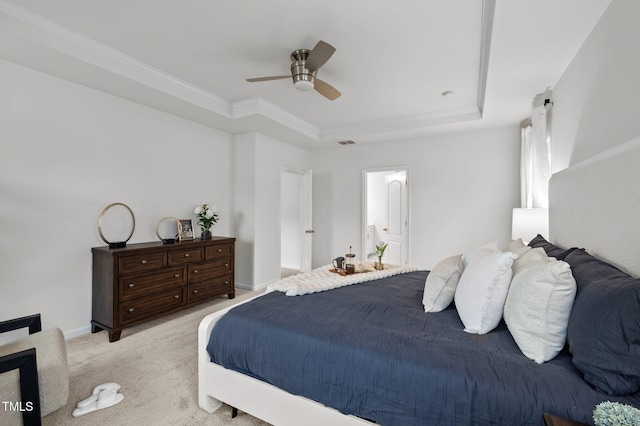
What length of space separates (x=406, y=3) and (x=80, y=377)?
3.61 meters

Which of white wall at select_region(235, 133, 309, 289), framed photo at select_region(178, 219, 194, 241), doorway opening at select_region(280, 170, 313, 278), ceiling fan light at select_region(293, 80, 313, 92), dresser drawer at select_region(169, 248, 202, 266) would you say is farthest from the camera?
Answer: doorway opening at select_region(280, 170, 313, 278)

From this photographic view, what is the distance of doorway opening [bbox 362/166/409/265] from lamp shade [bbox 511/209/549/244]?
77.6 inches

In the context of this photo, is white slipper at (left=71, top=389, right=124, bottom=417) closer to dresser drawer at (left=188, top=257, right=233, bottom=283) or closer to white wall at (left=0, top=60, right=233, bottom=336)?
white wall at (left=0, top=60, right=233, bottom=336)

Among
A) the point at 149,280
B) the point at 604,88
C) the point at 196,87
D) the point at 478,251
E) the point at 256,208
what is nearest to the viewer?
the point at 604,88

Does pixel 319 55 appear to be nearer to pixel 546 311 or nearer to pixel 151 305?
pixel 546 311

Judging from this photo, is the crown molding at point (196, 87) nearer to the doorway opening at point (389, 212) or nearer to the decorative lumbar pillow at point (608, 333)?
the doorway opening at point (389, 212)

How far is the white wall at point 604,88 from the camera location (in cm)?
151

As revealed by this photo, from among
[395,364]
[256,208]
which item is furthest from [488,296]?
[256,208]

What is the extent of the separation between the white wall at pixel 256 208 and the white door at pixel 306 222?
618 mm

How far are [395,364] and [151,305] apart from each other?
2813mm

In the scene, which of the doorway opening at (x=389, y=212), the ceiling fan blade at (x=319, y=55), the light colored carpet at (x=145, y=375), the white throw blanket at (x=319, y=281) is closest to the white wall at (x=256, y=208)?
the light colored carpet at (x=145, y=375)

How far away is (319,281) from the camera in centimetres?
237

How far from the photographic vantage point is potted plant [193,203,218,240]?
3.93 m

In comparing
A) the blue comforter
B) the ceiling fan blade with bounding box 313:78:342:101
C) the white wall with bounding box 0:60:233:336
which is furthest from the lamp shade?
the white wall with bounding box 0:60:233:336
